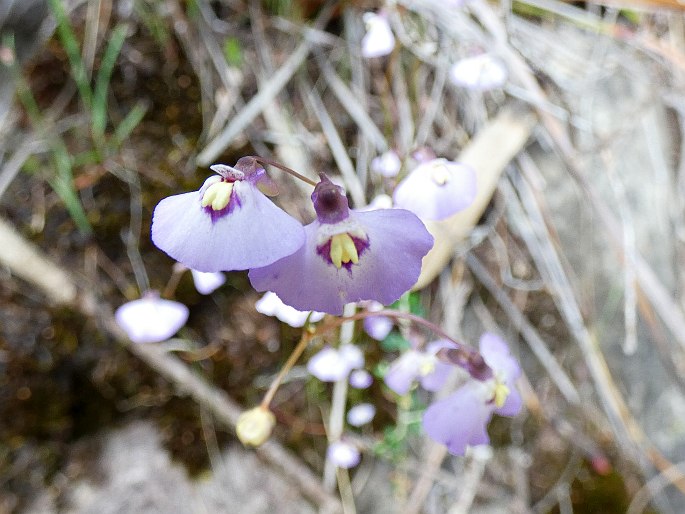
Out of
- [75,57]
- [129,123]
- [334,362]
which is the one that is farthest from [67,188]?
[334,362]

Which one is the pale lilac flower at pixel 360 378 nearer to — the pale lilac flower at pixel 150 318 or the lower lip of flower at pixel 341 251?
the pale lilac flower at pixel 150 318

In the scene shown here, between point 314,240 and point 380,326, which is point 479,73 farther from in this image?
point 314,240

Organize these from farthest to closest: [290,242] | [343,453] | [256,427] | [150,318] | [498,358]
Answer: [343,453] < [150,318] < [498,358] < [256,427] < [290,242]

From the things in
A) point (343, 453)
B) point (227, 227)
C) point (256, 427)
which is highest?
point (227, 227)

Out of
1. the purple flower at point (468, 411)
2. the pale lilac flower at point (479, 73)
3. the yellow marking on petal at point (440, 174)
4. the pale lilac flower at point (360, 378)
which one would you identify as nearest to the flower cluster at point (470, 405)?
the purple flower at point (468, 411)

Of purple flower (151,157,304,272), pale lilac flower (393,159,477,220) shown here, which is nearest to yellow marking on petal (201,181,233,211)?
purple flower (151,157,304,272)

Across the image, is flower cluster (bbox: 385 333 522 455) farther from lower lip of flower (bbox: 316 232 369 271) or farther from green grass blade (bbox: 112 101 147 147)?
green grass blade (bbox: 112 101 147 147)

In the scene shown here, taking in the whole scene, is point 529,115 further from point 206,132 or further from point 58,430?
point 58,430
